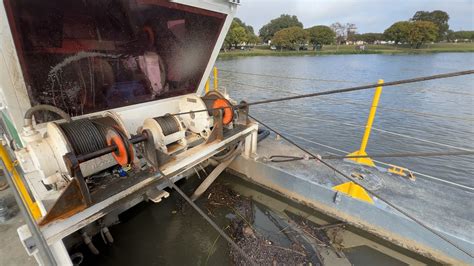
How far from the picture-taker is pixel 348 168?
12.7ft

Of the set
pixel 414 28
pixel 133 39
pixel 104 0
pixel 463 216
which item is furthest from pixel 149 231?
pixel 414 28

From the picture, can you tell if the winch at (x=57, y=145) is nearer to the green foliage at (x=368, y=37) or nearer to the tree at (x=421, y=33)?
the tree at (x=421, y=33)

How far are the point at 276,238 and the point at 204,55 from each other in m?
3.19

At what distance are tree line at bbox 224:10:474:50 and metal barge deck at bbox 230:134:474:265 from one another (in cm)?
4817

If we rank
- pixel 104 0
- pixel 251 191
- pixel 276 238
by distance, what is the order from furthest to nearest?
1. pixel 251 191
2. pixel 276 238
3. pixel 104 0

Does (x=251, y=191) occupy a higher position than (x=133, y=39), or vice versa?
(x=133, y=39)

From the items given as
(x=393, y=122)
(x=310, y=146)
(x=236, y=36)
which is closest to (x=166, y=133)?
(x=310, y=146)

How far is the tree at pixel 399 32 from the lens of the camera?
207 ft

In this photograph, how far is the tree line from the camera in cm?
6081

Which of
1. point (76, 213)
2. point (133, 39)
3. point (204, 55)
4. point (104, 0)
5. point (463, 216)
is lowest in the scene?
point (463, 216)

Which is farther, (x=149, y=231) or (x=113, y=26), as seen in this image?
(x=149, y=231)

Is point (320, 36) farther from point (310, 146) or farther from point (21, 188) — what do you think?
point (21, 188)

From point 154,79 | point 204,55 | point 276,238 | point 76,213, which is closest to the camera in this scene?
point 76,213

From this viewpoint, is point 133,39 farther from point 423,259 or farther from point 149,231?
point 423,259
